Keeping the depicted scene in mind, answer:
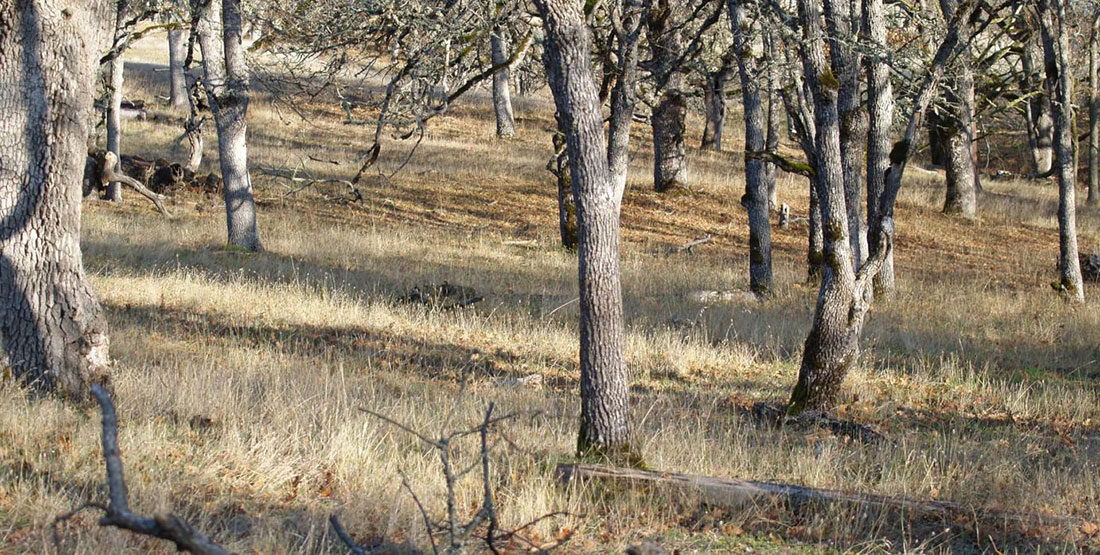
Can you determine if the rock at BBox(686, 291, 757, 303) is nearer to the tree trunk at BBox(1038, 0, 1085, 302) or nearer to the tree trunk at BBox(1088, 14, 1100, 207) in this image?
the tree trunk at BBox(1038, 0, 1085, 302)

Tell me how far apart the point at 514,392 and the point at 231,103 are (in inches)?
370

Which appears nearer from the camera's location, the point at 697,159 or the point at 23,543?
the point at 23,543

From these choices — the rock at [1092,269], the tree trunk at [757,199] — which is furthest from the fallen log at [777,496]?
the rock at [1092,269]

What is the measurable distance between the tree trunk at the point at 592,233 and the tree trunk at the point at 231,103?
10.5 metres

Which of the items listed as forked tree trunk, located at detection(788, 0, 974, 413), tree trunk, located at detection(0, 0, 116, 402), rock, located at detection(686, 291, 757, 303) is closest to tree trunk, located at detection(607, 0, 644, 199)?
forked tree trunk, located at detection(788, 0, 974, 413)

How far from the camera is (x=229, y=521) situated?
4652mm

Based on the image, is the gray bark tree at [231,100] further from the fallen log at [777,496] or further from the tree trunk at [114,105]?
the fallen log at [777,496]

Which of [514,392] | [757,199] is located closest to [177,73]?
[757,199]

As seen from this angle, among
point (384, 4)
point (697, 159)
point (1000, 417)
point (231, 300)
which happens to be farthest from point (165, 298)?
point (697, 159)

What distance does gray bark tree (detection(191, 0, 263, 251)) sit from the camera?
48.3ft

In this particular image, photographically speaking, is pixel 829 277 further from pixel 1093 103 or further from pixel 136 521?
pixel 1093 103

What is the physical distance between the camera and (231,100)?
1499 centimetres

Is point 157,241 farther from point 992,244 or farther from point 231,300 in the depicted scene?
point 992,244

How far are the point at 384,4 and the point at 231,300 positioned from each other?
4.10 meters
